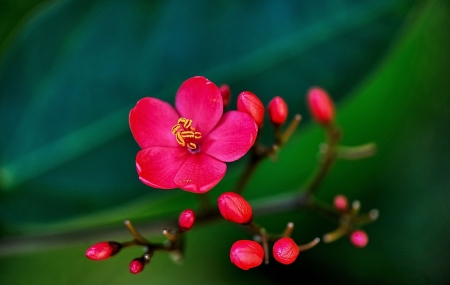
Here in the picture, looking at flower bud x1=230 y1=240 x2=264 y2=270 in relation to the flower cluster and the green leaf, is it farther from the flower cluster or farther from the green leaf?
the green leaf

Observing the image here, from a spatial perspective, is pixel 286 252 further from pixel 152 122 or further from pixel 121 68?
pixel 121 68

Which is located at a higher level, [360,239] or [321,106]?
[321,106]

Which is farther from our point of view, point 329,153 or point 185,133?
point 329,153

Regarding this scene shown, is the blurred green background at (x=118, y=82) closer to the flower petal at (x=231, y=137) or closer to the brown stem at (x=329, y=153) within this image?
the brown stem at (x=329, y=153)

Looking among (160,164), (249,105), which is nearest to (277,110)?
(249,105)

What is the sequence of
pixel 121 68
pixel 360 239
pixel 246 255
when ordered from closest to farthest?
pixel 246 255
pixel 360 239
pixel 121 68

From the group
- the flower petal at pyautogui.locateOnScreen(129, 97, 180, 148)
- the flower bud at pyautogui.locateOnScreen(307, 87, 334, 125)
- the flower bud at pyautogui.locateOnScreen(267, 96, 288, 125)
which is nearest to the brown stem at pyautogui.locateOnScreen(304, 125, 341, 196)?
the flower bud at pyautogui.locateOnScreen(307, 87, 334, 125)

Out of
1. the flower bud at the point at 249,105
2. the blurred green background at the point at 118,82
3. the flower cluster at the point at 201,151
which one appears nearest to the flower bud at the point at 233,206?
the flower cluster at the point at 201,151

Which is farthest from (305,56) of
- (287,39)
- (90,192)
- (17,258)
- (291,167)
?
(17,258)
